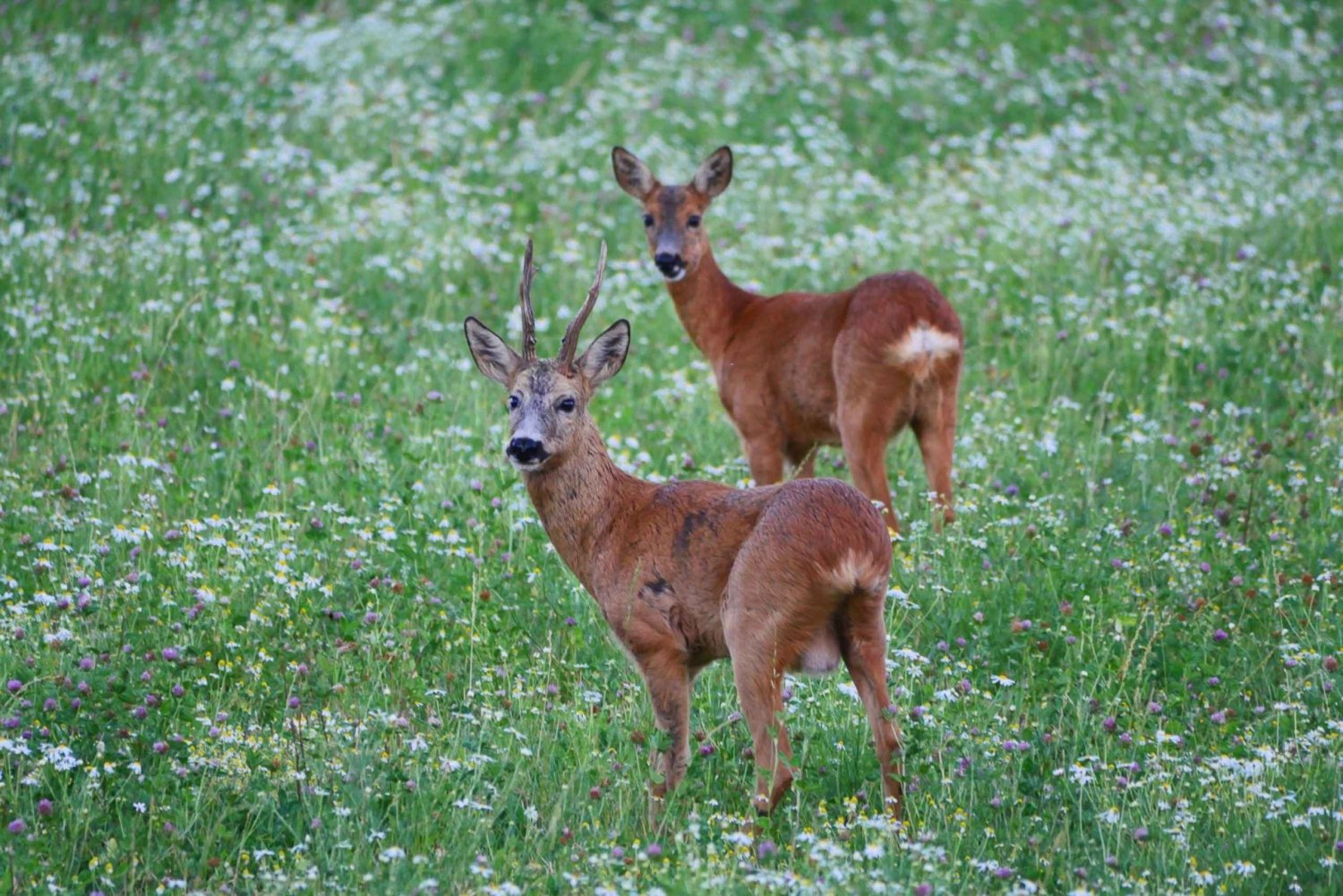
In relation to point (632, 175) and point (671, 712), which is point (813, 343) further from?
point (671, 712)

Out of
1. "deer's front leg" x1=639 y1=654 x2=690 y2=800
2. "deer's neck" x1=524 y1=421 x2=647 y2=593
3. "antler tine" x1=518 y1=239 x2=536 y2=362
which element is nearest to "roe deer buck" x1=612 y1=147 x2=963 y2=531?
"deer's neck" x1=524 y1=421 x2=647 y2=593

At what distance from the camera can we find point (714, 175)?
9.07 meters

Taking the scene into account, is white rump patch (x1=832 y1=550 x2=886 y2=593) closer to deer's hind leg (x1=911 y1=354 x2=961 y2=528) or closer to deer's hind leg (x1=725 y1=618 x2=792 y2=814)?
deer's hind leg (x1=725 y1=618 x2=792 y2=814)

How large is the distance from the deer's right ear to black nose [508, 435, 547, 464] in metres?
0.43

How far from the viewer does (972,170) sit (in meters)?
12.9

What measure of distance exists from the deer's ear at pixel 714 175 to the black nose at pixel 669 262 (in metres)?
A: 0.56

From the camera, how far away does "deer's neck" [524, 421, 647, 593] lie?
5.42 meters

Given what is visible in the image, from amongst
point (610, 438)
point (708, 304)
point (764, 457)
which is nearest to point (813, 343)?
point (764, 457)

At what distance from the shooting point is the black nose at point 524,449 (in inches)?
208

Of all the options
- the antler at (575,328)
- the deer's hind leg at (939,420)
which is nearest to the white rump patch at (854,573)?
the antler at (575,328)

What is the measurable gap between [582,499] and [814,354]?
104 inches

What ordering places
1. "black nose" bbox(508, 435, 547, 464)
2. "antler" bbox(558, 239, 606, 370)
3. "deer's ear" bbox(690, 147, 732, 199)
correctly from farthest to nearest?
"deer's ear" bbox(690, 147, 732, 199)
"black nose" bbox(508, 435, 547, 464)
"antler" bbox(558, 239, 606, 370)

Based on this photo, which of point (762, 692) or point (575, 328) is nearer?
point (762, 692)

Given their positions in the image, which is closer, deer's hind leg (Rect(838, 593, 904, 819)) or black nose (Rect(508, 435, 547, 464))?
deer's hind leg (Rect(838, 593, 904, 819))
